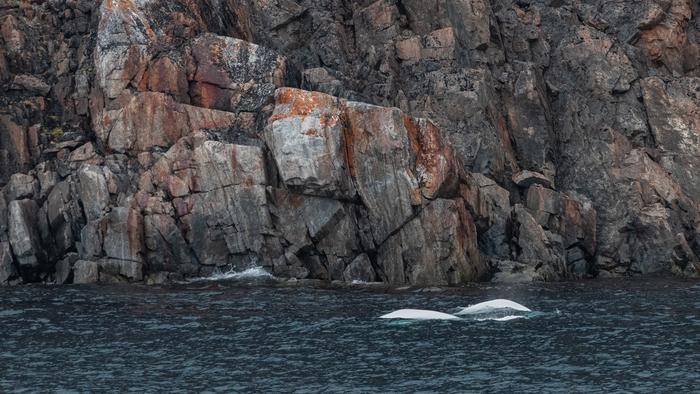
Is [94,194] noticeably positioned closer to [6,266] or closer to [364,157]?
[6,266]

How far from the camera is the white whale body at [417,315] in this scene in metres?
45.8

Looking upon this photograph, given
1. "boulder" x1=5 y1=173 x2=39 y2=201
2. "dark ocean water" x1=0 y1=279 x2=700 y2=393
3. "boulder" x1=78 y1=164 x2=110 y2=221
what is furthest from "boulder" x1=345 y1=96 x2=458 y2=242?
"boulder" x1=5 y1=173 x2=39 y2=201

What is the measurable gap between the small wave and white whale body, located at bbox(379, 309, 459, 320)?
16.1 m

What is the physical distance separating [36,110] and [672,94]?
159ft

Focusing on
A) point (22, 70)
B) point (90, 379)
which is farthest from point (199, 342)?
point (22, 70)

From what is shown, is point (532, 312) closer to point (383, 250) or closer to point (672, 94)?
point (383, 250)

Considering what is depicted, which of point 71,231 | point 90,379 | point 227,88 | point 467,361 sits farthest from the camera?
point 227,88

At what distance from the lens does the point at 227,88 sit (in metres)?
68.2

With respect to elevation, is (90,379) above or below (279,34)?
below

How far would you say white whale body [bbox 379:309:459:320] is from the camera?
45816 mm

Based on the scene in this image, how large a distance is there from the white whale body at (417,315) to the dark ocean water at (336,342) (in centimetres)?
109

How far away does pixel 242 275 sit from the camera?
60969 millimetres

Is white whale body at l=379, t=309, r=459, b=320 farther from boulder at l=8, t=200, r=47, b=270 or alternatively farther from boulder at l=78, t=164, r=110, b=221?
boulder at l=8, t=200, r=47, b=270

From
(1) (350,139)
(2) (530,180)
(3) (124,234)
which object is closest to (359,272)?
(1) (350,139)
